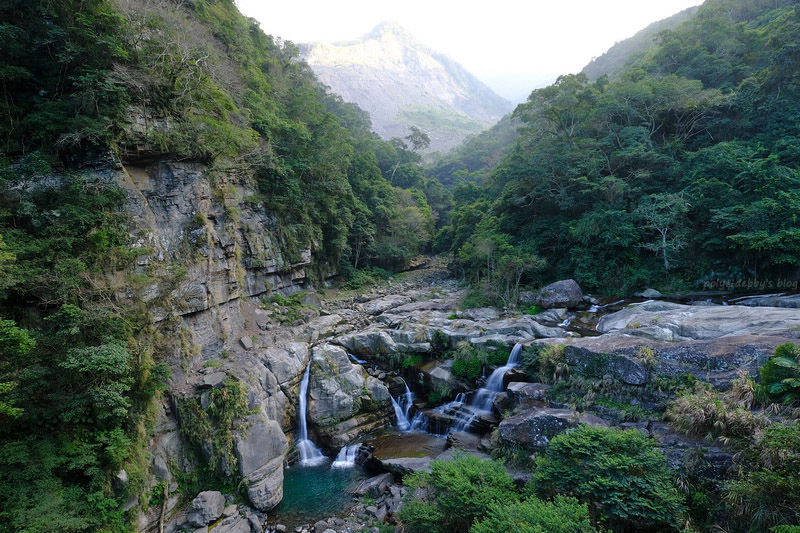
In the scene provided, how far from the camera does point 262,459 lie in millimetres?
10664

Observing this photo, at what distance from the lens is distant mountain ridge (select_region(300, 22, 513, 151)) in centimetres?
10731

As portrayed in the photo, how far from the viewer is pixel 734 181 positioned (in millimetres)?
17281

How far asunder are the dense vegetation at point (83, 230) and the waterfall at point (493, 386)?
8861 millimetres

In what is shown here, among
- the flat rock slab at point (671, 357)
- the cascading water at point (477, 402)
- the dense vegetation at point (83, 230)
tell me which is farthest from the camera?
the cascading water at point (477, 402)

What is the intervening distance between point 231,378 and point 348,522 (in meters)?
5.92

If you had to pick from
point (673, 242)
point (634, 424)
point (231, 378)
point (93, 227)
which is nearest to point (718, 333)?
point (634, 424)

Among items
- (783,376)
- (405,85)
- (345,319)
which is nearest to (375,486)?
(783,376)

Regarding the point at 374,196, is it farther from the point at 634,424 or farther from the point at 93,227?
the point at 634,424

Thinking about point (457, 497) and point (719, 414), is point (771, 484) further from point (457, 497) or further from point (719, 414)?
point (457, 497)

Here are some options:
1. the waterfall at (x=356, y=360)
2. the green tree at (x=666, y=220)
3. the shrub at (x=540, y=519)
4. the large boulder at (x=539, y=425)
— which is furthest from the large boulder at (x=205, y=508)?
the green tree at (x=666, y=220)

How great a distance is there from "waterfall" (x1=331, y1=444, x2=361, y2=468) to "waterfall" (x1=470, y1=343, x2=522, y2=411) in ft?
15.7

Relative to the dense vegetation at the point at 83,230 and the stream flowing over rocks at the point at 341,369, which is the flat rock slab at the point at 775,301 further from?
the dense vegetation at the point at 83,230

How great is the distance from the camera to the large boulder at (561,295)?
1917 cm

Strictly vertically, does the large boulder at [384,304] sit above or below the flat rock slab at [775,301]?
below
